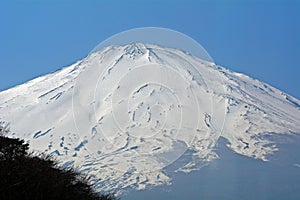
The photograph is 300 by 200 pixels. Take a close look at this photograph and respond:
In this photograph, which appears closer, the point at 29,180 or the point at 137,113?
the point at 29,180

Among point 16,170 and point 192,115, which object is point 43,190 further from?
point 192,115

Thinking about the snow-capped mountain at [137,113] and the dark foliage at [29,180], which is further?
the snow-capped mountain at [137,113]

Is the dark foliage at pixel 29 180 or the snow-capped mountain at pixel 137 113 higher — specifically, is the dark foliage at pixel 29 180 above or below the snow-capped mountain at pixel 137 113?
below

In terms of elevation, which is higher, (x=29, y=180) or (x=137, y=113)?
(x=137, y=113)
